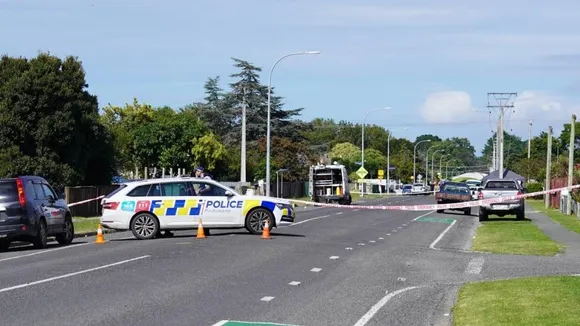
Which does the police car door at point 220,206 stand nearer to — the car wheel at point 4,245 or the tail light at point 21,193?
the tail light at point 21,193

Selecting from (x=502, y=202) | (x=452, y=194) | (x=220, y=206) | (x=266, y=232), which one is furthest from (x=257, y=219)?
(x=452, y=194)

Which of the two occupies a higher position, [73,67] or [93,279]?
[73,67]

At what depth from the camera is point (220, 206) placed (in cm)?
2308

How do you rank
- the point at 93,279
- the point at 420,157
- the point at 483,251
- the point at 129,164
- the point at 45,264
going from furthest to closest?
the point at 420,157 → the point at 129,164 → the point at 483,251 → the point at 45,264 → the point at 93,279

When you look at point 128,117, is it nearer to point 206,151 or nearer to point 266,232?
point 206,151

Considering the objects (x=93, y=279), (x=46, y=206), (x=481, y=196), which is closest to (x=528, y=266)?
(x=93, y=279)

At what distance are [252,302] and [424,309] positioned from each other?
7.64 feet

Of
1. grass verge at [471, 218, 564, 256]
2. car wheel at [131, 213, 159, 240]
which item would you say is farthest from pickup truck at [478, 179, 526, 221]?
car wheel at [131, 213, 159, 240]

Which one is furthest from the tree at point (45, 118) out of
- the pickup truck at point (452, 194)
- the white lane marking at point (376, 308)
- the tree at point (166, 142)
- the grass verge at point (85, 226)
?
the white lane marking at point (376, 308)

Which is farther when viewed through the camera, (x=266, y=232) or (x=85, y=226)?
(x=85, y=226)

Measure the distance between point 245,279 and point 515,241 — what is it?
40.1 ft

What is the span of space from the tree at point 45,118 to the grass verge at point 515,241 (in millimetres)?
19836

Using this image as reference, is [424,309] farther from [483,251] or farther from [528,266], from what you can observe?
[483,251]

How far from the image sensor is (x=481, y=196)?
1453 inches
